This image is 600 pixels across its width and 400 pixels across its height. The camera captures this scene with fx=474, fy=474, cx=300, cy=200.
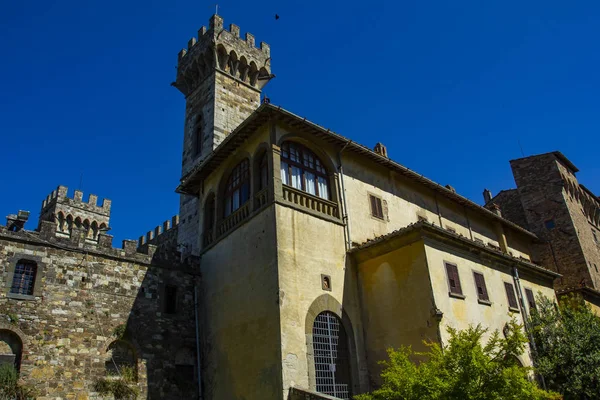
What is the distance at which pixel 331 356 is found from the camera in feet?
48.3

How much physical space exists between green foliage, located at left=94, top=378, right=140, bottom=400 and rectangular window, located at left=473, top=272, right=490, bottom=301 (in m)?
12.2

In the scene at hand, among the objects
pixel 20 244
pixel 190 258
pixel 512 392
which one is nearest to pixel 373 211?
pixel 190 258

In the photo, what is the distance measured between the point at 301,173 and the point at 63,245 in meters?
8.71

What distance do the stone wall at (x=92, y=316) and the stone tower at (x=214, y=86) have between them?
5566 millimetres

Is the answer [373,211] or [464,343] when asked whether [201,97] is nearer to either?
[373,211]

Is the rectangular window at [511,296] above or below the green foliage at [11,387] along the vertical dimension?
above

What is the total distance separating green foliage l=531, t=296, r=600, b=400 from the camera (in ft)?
55.6

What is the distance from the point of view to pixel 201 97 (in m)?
26.7

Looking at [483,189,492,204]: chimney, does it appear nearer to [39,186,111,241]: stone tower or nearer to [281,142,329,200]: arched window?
[281,142,329,200]: arched window

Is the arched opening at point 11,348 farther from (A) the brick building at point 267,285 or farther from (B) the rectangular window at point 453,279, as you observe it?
(B) the rectangular window at point 453,279

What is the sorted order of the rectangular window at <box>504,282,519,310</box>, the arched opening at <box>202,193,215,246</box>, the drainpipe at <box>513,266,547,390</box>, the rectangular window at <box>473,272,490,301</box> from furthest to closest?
the arched opening at <box>202,193,215,246</box>
the rectangular window at <box>504,282,519,310</box>
the drainpipe at <box>513,266,547,390</box>
the rectangular window at <box>473,272,490,301</box>

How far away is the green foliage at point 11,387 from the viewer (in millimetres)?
13602

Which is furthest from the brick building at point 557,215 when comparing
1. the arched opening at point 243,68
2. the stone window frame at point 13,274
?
the stone window frame at point 13,274


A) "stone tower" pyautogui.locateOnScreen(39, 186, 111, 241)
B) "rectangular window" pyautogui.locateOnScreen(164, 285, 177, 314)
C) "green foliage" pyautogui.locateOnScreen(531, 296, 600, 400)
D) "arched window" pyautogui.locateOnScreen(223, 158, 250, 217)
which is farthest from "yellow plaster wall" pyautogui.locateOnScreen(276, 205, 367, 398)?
"stone tower" pyautogui.locateOnScreen(39, 186, 111, 241)
